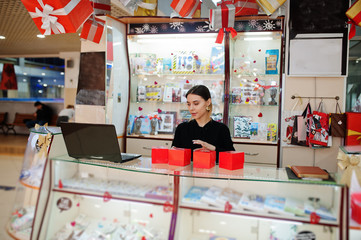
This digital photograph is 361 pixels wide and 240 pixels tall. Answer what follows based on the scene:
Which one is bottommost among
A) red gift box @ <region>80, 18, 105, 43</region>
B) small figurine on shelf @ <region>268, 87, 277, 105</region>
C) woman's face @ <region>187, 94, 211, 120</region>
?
woman's face @ <region>187, 94, 211, 120</region>

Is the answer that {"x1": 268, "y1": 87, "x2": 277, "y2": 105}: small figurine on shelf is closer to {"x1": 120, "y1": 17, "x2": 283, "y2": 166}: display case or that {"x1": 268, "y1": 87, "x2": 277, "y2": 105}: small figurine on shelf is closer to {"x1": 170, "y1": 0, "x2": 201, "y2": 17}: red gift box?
{"x1": 120, "y1": 17, "x2": 283, "y2": 166}: display case

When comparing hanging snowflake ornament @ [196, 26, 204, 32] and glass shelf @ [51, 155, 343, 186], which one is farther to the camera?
hanging snowflake ornament @ [196, 26, 204, 32]

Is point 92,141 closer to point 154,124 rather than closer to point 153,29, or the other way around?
point 154,124

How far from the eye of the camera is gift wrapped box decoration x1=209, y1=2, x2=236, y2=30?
3.19 metres

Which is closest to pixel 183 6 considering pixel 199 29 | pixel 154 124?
pixel 199 29

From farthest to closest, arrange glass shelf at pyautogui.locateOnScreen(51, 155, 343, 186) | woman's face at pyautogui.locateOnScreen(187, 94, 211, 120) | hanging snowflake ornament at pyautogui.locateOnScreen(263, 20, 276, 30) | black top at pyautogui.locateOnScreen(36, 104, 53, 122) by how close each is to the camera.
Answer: black top at pyautogui.locateOnScreen(36, 104, 53, 122) → hanging snowflake ornament at pyautogui.locateOnScreen(263, 20, 276, 30) → woman's face at pyautogui.locateOnScreen(187, 94, 211, 120) → glass shelf at pyautogui.locateOnScreen(51, 155, 343, 186)

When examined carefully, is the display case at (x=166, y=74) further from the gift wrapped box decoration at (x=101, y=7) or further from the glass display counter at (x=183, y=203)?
the glass display counter at (x=183, y=203)

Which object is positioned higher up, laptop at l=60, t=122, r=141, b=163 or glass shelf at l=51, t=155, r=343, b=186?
laptop at l=60, t=122, r=141, b=163

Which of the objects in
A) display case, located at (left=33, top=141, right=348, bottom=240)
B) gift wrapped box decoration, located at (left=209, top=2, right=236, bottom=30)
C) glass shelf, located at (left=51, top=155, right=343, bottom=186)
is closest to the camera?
display case, located at (left=33, top=141, right=348, bottom=240)

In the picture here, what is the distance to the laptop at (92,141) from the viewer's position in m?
2.07

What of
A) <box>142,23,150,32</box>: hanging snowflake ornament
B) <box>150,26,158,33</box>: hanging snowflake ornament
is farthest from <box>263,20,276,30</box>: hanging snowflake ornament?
<box>142,23,150,32</box>: hanging snowflake ornament

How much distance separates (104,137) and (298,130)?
2.70m

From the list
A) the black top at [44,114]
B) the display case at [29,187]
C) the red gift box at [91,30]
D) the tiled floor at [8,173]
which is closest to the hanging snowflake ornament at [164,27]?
the red gift box at [91,30]

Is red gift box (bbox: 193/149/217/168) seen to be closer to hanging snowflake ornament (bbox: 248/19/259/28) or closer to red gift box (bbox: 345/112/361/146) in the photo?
red gift box (bbox: 345/112/361/146)
